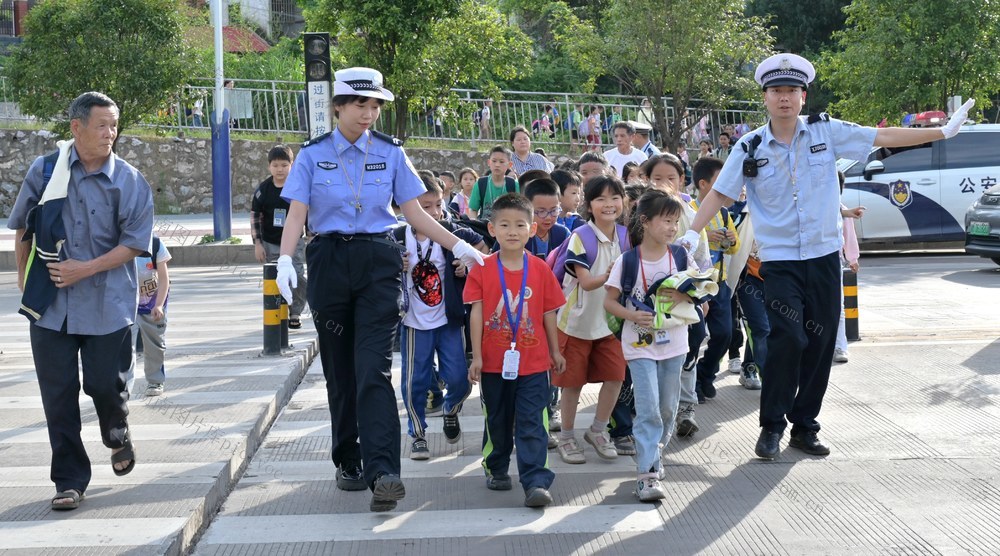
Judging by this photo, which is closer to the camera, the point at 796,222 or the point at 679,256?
the point at 679,256

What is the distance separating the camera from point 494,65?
2023 cm

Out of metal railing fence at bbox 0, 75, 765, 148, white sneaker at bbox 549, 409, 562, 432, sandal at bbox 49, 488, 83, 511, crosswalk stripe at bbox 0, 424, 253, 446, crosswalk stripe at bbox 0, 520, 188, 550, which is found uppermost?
metal railing fence at bbox 0, 75, 765, 148

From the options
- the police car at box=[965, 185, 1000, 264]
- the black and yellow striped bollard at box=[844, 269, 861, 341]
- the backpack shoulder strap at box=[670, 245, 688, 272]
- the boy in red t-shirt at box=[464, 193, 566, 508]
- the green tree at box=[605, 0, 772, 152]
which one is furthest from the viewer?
the green tree at box=[605, 0, 772, 152]

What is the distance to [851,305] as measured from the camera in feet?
33.6

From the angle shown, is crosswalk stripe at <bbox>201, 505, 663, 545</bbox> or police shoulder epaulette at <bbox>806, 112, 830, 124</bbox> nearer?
crosswalk stripe at <bbox>201, 505, 663, 545</bbox>

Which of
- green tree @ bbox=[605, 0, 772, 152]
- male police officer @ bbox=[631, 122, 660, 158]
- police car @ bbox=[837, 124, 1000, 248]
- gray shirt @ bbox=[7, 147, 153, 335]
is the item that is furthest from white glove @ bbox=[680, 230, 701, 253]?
green tree @ bbox=[605, 0, 772, 152]

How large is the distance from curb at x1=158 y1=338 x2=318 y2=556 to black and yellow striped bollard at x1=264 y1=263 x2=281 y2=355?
24cm

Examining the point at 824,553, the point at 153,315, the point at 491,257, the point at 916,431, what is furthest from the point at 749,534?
the point at 153,315

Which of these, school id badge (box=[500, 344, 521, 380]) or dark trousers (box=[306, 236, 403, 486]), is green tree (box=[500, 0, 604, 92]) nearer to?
school id badge (box=[500, 344, 521, 380])

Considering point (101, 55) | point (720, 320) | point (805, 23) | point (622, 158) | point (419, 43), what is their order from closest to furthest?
Result: point (720, 320), point (622, 158), point (419, 43), point (101, 55), point (805, 23)

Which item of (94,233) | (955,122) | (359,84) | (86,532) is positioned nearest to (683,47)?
(955,122)

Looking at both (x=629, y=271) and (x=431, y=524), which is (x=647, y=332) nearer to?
(x=629, y=271)

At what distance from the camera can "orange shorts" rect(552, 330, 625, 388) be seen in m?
6.48

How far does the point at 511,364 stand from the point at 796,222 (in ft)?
6.12
